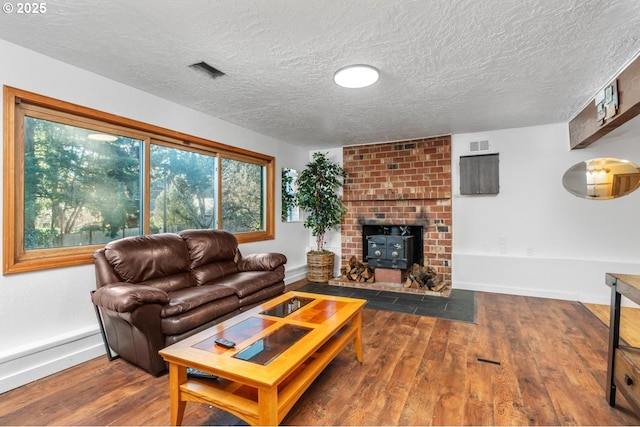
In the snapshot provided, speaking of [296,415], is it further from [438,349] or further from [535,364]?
[535,364]

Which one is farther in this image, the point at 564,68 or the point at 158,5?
the point at 564,68

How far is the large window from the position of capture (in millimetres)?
2229

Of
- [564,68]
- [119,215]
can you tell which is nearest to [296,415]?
[119,215]

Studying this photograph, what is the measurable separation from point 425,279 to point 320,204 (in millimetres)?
1988

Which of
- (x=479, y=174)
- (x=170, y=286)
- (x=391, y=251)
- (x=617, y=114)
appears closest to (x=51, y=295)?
(x=170, y=286)

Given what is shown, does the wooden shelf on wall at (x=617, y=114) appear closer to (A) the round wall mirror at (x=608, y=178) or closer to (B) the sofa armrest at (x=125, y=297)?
(A) the round wall mirror at (x=608, y=178)

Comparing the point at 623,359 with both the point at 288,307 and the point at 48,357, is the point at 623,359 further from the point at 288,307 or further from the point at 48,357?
the point at 48,357

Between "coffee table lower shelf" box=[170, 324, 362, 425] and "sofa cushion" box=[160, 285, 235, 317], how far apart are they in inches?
29.4

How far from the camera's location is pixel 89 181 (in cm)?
269

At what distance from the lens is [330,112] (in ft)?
11.7

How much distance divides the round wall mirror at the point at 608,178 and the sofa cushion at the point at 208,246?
333 cm

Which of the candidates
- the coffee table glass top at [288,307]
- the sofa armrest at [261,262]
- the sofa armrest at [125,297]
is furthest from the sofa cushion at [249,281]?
the sofa armrest at [125,297]

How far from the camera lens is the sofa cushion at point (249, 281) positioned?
285 cm

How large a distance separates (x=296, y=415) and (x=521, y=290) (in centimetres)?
377
